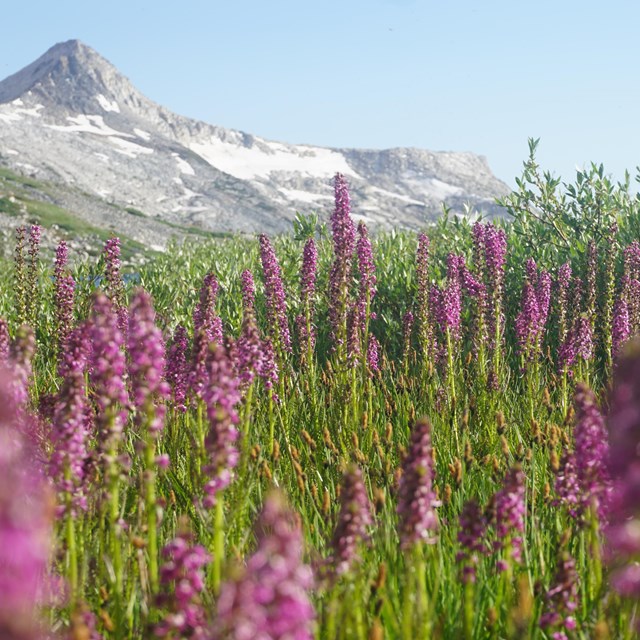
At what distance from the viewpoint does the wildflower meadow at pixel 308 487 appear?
143 centimetres

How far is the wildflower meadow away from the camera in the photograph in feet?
4.71

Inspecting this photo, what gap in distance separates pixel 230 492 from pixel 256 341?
1.01m

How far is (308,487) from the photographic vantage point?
505 centimetres

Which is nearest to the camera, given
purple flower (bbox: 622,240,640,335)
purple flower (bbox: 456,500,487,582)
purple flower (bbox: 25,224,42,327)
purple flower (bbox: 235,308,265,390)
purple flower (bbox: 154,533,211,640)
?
purple flower (bbox: 154,533,211,640)

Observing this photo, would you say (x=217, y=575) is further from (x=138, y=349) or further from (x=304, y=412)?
(x=304, y=412)

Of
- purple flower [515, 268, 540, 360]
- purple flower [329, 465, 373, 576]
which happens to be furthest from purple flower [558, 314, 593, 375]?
purple flower [329, 465, 373, 576]

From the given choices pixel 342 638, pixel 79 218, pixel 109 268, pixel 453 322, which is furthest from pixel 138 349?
pixel 79 218

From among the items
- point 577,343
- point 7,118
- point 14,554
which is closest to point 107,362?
point 14,554

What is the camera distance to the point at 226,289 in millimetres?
14391

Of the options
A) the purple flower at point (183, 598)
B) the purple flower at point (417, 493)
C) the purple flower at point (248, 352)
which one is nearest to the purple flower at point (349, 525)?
the purple flower at point (417, 493)

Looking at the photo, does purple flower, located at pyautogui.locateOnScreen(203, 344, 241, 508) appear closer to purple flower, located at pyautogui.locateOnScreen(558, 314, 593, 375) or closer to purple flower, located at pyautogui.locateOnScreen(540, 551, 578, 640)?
purple flower, located at pyautogui.locateOnScreen(540, 551, 578, 640)

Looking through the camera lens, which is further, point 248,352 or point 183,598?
point 248,352

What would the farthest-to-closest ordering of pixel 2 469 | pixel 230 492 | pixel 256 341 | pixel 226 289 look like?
pixel 226 289, pixel 230 492, pixel 256 341, pixel 2 469

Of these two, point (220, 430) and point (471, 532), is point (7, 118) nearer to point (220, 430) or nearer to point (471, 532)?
point (220, 430)
